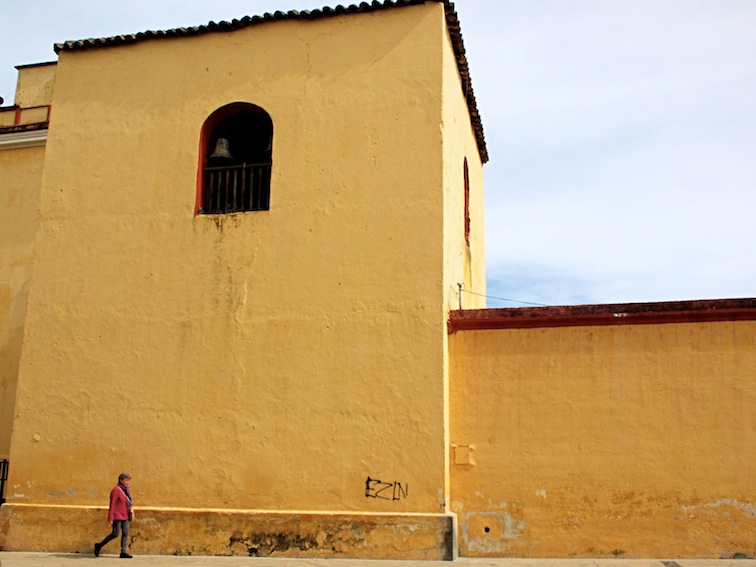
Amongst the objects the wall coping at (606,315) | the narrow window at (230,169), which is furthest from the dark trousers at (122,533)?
the wall coping at (606,315)

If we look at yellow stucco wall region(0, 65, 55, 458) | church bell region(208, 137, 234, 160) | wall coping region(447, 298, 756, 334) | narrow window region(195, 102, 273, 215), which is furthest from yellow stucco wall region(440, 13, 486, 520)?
yellow stucco wall region(0, 65, 55, 458)

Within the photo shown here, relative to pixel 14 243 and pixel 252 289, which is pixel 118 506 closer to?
pixel 252 289

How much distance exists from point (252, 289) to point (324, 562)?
3193mm

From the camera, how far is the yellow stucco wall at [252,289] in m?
8.94

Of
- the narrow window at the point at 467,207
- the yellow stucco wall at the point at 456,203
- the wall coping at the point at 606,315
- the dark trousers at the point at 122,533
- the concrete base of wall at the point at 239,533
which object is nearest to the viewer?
the concrete base of wall at the point at 239,533

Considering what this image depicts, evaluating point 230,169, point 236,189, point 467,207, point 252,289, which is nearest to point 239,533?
point 252,289

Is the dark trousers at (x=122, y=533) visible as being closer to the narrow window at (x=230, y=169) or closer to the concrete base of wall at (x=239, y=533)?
the concrete base of wall at (x=239, y=533)

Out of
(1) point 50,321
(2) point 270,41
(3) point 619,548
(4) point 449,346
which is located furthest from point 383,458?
(2) point 270,41

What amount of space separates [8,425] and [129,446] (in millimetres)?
2499

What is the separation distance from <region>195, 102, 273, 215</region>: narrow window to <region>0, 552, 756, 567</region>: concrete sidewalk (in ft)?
13.5

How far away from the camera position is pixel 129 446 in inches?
370

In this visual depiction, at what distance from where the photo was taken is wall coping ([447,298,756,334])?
29.1 feet

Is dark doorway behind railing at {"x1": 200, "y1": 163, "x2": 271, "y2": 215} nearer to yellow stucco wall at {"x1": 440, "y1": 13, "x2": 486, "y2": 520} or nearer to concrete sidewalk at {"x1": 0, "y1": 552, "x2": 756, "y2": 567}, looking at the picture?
yellow stucco wall at {"x1": 440, "y1": 13, "x2": 486, "y2": 520}

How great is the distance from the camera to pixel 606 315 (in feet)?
29.7
